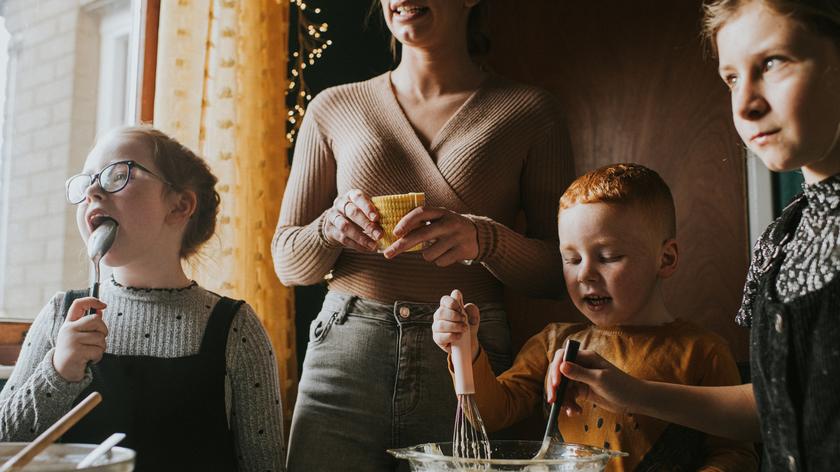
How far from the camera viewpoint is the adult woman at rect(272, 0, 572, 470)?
1.40 metres

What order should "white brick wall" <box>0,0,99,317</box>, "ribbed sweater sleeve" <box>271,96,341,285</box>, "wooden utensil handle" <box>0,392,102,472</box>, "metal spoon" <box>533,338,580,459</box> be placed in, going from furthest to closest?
"white brick wall" <box>0,0,99,317</box> → "ribbed sweater sleeve" <box>271,96,341,285</box> → "metal spoon" <box>533,338,580,459</box> → "wooden utensil handle" <box>0,392,102,472</box>

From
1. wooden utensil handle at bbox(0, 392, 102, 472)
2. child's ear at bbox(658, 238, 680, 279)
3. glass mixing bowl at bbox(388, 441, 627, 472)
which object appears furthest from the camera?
child's ear at bbox(658, 238, 680, 279)

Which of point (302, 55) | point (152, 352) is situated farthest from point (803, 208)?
point (302, 55)

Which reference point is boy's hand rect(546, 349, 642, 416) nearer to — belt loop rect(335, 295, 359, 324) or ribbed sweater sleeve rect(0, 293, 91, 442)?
belt loop rect(335, 295, 359, 324)

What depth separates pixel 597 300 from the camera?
1.38 metres

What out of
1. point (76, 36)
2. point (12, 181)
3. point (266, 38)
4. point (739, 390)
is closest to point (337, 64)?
point (266, 38)

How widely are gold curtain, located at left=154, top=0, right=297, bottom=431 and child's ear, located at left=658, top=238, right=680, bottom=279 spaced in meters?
1.06

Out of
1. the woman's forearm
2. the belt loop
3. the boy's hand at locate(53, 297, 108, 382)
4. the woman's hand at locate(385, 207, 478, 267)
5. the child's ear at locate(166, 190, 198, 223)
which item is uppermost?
the child's ear at locate(166, 190, 198, 223)

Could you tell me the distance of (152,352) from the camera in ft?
4.53

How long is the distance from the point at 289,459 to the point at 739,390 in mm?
764

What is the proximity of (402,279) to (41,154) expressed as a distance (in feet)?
3.59

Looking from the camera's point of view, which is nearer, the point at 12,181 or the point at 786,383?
the point at 786,383

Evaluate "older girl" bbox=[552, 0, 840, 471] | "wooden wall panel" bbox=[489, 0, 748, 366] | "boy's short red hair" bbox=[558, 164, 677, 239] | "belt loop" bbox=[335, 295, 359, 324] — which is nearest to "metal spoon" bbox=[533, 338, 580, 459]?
"older girl" bbox=[552, 0, 840, 471]

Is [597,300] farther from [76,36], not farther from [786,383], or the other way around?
[76,36]
